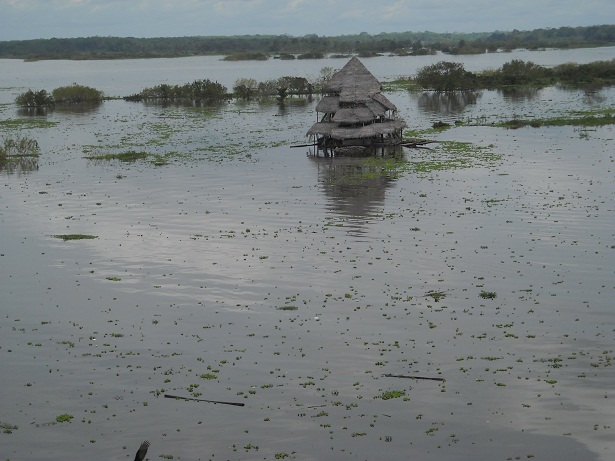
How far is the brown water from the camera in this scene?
66.1 feet

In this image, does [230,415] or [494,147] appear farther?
[494,147]

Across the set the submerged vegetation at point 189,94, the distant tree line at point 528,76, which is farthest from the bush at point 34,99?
the distant tree line at point 528,76

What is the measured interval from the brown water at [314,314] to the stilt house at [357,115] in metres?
9.77

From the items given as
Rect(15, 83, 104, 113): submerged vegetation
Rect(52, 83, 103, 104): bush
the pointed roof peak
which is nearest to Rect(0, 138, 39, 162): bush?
the pointed roof peak

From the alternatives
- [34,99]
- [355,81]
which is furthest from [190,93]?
[355,81]

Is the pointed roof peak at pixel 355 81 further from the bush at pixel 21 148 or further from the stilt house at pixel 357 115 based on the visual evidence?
the bush at pixel 21 148

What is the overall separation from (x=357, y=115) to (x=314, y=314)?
38.2 m

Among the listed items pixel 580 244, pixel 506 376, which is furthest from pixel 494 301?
pixel 580 244

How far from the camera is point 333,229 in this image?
39281mm

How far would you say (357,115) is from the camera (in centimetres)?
6406

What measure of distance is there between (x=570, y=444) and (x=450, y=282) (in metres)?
12.0

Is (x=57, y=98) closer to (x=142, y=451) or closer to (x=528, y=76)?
(x=528, y=76)

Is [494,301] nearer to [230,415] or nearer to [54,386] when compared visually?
[230,415]

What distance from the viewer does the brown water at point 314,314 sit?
20.1m
